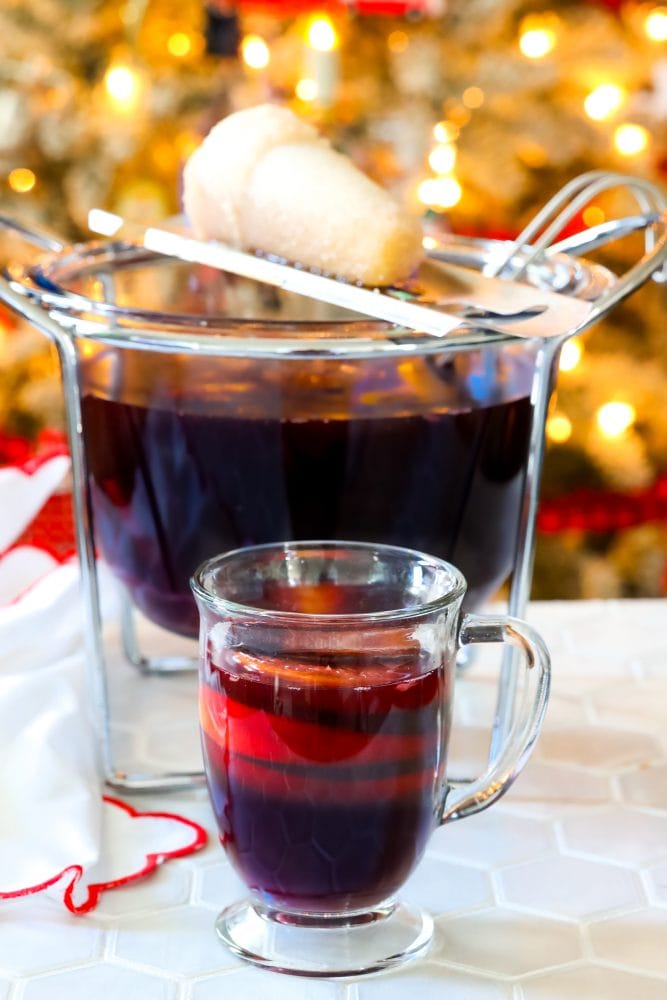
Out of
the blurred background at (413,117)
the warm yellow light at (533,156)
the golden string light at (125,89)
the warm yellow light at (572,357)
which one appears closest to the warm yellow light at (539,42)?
the blurred background at (413,117)

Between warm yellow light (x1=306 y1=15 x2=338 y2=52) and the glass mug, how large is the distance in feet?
4.31

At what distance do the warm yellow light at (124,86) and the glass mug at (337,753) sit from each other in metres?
1.28

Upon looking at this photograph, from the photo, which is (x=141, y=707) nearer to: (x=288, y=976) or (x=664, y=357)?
(x=288, y=976)

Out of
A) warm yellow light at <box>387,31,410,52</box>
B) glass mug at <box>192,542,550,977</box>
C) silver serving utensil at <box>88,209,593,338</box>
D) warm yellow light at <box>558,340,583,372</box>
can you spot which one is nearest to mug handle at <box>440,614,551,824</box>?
glass mug at <box>192,542,550,977</box>

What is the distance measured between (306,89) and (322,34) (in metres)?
0.07

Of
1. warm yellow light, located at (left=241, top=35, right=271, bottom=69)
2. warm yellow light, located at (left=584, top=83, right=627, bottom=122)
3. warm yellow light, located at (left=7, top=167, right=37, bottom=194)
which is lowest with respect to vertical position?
warm yellow light, located at (left=7, top=167, right=37, bottom=194)

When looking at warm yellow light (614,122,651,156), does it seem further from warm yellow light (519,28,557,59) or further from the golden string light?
the golden string light

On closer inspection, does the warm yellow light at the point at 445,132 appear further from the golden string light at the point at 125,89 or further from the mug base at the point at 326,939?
the mug base at the point at 326,939

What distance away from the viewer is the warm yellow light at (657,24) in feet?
5.54

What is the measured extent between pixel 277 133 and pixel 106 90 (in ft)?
3.70

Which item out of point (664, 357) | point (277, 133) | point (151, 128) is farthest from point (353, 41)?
point (277, 133)

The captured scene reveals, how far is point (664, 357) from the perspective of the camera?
1796 millimetres

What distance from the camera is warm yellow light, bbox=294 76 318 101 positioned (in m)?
1.63

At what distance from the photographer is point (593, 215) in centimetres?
174
